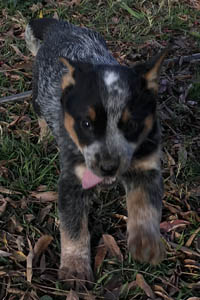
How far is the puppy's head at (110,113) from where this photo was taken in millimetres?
2578

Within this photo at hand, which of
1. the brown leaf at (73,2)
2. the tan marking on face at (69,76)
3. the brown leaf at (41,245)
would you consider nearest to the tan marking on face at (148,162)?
the tan marking on face at (69,76)

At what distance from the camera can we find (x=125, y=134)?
8.71ft

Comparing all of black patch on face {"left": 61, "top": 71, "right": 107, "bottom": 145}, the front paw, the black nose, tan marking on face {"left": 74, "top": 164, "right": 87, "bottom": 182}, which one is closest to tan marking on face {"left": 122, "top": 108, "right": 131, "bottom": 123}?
black patch on face {"left": 61, "top": 71, "right": 107, "bottom": 145}

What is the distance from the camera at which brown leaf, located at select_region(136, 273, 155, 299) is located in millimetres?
2787

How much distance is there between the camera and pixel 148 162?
295 centimetres

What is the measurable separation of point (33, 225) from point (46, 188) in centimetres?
40

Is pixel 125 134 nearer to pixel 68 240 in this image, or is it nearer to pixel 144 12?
pixel 68 240

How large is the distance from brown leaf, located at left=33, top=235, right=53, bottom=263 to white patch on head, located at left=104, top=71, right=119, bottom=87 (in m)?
1.22

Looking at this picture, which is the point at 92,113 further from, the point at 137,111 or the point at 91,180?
the point at 91,180

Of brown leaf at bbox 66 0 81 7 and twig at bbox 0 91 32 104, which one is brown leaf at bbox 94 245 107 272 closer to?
twig at bbox 0 91 32 104

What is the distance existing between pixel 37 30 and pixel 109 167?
2525 millimetres

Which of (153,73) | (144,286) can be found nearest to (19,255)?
(144,286)

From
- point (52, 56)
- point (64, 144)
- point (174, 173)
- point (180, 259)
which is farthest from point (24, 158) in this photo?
point (180, 259)

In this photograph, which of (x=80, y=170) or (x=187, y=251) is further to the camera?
(x=187, y=251)
